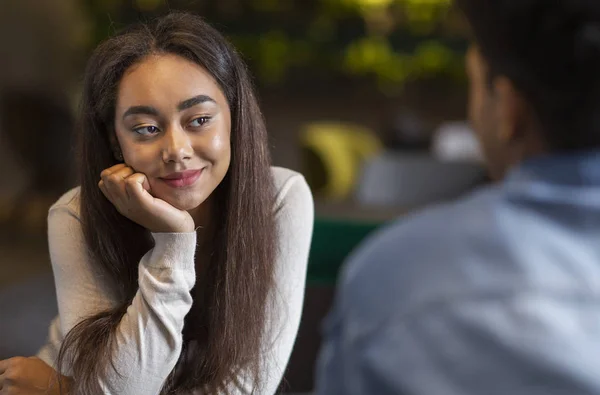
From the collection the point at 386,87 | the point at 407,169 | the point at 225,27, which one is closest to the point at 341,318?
the point at 225,27

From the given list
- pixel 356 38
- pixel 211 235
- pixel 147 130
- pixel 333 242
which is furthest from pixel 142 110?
pixel 356 38

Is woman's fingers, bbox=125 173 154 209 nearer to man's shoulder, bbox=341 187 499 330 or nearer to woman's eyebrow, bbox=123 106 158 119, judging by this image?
woman's eyebrow, bbox=123 106 158 119

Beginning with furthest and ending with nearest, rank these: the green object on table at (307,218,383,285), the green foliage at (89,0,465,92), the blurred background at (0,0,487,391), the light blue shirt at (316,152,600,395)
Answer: the green foliage at (89,0,465,92) → the blurred background at (0,0,487,391) → the green object on table at (307,218,383,285) → the light blue shirt at (316,152,600,395)

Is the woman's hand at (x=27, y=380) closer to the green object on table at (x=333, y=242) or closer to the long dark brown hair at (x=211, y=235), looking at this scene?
the long dark brown hair at (x=211, y=235)

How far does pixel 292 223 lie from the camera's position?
0.71 meters

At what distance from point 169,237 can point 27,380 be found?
0.18 m

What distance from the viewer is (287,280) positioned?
70 centimetres

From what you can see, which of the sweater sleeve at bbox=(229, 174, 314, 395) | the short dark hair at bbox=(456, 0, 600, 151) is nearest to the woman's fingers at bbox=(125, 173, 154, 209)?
the sweater sleeve at bbox=(229, 174, 314, 395)

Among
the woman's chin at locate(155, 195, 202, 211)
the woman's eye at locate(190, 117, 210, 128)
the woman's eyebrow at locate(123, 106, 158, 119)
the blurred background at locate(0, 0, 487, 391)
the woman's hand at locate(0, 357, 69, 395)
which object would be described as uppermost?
the woman's eyebrow at locate(123, 106, 158, 119)

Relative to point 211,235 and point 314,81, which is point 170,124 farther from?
point 314,81

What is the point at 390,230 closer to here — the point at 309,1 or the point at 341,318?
the point at 341,318

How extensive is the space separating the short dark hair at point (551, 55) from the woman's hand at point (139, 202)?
29 cm

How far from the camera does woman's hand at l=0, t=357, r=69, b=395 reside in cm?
62

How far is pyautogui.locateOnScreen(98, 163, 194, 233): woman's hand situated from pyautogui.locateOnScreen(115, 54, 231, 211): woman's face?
1cm
